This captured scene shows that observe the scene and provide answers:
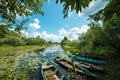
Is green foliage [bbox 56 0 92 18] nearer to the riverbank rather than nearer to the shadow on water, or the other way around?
the shadow on water

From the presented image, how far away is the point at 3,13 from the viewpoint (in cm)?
543

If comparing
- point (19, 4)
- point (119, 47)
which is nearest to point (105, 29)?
point (119, 47)

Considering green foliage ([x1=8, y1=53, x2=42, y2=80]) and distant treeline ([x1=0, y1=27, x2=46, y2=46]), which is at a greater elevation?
distant treeline ([x1=0, y1=27, x2=46, y2=46])

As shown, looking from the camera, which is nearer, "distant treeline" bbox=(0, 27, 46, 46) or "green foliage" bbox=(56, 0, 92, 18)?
"green foliage" bbox=(56, 0, 92, 18)

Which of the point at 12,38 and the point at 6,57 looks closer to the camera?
the point at 6,57

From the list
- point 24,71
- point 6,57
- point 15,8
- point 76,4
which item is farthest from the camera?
point 6,57

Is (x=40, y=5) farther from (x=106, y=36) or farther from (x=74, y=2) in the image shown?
(x=106, y=36)

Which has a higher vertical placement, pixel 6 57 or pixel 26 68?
pixel 6 57

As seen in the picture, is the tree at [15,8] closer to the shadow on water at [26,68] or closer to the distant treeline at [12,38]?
the distant treeline at [12,38]

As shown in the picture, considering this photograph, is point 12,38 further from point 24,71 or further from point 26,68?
point 24,71

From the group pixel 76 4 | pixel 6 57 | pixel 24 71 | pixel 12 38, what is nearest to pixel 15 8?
pixel 76 4

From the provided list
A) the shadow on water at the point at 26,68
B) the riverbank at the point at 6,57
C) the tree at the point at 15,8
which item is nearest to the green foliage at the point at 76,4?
the tree at the point at 15,8

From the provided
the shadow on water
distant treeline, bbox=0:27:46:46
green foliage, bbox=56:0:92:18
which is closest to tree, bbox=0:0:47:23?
distant treeline, bbox=0:27:46:46

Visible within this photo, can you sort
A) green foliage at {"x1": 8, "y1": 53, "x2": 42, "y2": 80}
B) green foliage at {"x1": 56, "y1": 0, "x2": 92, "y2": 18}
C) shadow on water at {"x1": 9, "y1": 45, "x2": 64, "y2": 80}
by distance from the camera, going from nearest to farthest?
green foliage at {"x1": 56, "y1": 0, "x2": 92, "y2": 18}
green foliage at {"x1": 8, "y1": 53, "x2": 42, "y2": 80}
shadow on water at {"x1": 9, "y1": 45, "x2": 64, "y2": 80}
